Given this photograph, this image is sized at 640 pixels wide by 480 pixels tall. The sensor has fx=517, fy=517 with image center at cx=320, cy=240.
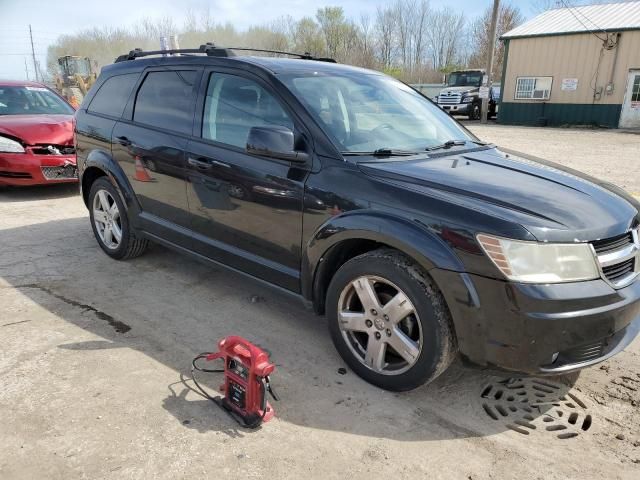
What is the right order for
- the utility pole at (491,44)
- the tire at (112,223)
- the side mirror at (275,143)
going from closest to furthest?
1. the side mirror at (275,143)
2. the tire at (112,223)
3. the utility pole at (491,44)

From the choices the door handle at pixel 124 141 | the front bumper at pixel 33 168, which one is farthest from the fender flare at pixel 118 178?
the front bumper at pixel 33 168

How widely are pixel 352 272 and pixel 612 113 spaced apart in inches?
941

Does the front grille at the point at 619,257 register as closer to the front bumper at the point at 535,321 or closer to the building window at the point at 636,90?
the front bumper at the point at 535,321

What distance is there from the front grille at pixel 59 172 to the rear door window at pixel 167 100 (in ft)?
11.4

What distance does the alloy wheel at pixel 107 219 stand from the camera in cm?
477

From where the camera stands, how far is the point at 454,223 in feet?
8.05

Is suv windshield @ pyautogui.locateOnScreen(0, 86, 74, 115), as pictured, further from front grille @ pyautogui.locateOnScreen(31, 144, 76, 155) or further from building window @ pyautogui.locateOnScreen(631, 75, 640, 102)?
building window @ pyautogui.locateOnScreen(631, 75, 640, 102)

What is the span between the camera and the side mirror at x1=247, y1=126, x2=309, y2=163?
9.71 feet

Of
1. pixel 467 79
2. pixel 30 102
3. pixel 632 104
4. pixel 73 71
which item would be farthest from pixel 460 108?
pixel 73 71

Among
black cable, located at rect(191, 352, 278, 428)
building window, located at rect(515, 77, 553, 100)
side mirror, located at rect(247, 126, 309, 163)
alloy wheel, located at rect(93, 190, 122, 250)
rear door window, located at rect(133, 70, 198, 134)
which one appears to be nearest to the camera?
black cable, located at rect(191, 352, 278, 428)

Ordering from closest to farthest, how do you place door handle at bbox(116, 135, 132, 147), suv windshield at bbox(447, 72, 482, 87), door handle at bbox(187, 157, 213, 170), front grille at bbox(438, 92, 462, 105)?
1. door handle at bbox(187, 157, 213, 170)
2. door handle at bbox(116, 135, 132, 147)
3. front grille at bbox(438, 92, 462, 105)
4. suv windshield at bbox(447, 72, 482, 87)

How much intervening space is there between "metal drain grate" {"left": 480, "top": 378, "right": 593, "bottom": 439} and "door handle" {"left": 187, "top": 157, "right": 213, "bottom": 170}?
228 centimetres

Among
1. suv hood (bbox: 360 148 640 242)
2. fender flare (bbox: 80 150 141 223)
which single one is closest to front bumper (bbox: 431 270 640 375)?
suv hood (bbox: 360 148 640 242)

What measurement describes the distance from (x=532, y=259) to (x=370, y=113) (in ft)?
5.26
